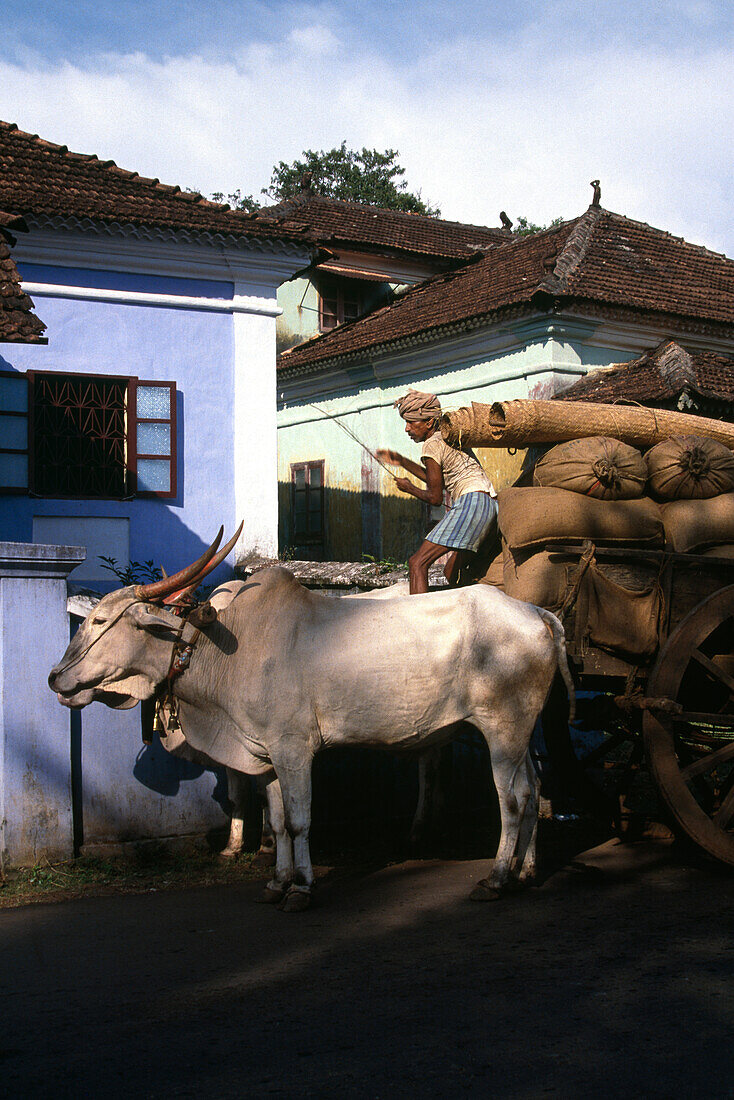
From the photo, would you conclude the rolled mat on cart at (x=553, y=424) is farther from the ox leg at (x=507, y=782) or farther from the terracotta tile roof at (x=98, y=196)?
the terracotta tile roof at (x=98, y=196)

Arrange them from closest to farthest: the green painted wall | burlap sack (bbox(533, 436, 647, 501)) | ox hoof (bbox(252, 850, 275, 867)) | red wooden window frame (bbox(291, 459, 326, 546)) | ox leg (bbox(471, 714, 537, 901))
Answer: ox leg (bbox(471, 714, 537, 901)) → burlap sack (bbox(533, 436, 647, 501)) → ox hoof (bbox(252, 850, 275, 867)) → the green painted wall → red wooden window frame (bbox(291, 459, 326, 546))

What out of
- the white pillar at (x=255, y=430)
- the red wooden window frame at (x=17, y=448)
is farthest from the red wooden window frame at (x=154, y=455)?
the red wooden window frame at (x=17, y=448)

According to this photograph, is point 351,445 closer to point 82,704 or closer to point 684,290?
point 684,290

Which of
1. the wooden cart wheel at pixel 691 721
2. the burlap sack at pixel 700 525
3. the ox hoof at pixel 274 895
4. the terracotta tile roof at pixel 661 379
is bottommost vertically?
the ox hoof at pixel 274 895

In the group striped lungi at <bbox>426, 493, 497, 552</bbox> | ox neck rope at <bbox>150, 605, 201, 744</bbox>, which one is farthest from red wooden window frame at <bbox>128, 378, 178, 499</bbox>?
ox neck rope at <bbox>150, 605, 201, 744</bbox>

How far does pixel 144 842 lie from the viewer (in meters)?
5.96

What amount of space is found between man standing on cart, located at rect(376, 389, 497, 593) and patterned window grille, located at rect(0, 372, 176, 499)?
4.94m

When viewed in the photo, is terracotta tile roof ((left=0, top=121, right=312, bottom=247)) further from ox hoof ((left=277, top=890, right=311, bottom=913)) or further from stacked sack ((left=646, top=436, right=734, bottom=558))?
ox hoof ((left=277, top=890, right=311, bottom=913))

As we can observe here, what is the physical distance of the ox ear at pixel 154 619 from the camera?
16.9 feet

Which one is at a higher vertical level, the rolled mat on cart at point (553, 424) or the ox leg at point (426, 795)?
the rolled mat on cart at point (553, 424)

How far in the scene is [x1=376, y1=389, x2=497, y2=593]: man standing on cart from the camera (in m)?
6.03

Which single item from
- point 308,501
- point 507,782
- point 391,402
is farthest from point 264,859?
point 308,501

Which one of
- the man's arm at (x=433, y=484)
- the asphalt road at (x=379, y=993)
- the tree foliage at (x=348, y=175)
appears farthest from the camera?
the tree foliage at (x=348, y=175)

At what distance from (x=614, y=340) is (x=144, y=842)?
10136 mm
